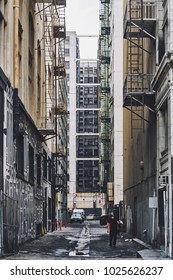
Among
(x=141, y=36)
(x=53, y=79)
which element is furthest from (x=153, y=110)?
(x=53, y=79)

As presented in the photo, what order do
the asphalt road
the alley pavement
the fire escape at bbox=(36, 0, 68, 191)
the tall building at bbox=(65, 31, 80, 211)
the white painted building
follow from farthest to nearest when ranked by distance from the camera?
the white painted building, the fire escape at bbox=(36, 0, 68, 191), the asphalt road, the alley pavement, the tall building at bbox=(65, 31, 80, 211)

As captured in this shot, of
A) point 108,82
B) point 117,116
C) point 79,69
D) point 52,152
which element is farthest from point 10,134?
point 108,82

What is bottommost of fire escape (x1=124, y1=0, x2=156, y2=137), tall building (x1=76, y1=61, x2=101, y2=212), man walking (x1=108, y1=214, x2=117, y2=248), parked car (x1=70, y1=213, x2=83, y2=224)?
parked car (x1=70, y1=213, x2=83, y2=224)

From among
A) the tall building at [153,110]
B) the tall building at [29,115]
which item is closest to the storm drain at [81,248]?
the tall building at [29,115]

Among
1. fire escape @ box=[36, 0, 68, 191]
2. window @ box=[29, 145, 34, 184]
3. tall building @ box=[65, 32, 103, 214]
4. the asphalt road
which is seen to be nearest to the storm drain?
the asphalt road

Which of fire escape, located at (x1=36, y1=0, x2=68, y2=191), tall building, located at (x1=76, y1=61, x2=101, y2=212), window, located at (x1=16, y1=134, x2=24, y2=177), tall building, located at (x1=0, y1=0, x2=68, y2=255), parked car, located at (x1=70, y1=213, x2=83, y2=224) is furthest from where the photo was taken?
parked car, located at (x1=70, y1=213, x2=83, y2=224)

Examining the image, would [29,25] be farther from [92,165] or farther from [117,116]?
[117,116]

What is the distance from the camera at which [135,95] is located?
2311cm

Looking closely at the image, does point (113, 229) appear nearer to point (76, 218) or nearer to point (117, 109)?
point (117, 109)

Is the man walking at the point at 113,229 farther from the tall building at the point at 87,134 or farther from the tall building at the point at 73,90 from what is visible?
the tall building at the point at 87,134

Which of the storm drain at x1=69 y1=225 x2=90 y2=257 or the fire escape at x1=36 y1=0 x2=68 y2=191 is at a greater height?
the fire escape at x1=36 y1=0 x2=68 y2=191

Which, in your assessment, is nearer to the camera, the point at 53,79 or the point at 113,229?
the point at 113,229

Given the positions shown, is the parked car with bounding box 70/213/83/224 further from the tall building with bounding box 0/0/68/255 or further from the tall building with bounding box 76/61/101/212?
the tall building with bounding box 76/61/101/212
